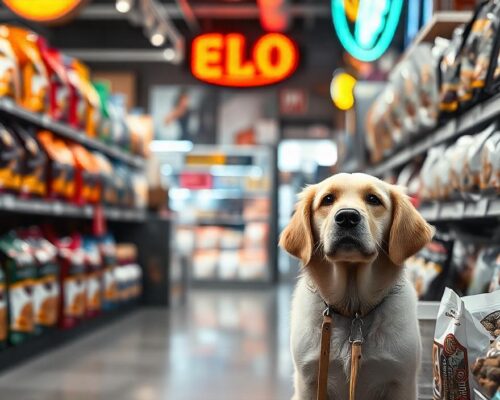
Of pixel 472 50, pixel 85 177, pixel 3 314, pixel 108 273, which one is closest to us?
pixel 472 50

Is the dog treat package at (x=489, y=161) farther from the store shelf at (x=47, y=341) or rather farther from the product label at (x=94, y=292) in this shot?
the product label at (x=94, y=292)

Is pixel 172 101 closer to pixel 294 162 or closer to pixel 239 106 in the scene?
pixel 239 106

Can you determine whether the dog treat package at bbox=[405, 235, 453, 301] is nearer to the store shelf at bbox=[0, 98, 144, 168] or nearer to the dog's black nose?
the dog's black nose

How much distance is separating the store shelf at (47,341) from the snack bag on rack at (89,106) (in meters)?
1.42

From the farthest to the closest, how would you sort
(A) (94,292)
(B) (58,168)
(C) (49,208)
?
(A) (94,292) < (B) (58,168) < (C) (49,208)

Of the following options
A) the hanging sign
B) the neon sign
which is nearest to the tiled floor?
the hanging sign

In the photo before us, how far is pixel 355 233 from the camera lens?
74.1 inches

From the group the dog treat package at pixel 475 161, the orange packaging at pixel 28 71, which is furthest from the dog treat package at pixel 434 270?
the orange packaging at pixel 28 71

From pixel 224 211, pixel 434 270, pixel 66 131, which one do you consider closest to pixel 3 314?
pixel 66 131

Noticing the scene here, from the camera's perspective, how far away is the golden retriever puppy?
6.21 ft

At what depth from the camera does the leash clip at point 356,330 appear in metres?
1.89

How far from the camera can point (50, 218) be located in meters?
5.71

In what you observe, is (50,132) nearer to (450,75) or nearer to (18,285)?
(18,285)

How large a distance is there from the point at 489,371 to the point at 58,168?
3437 mm
